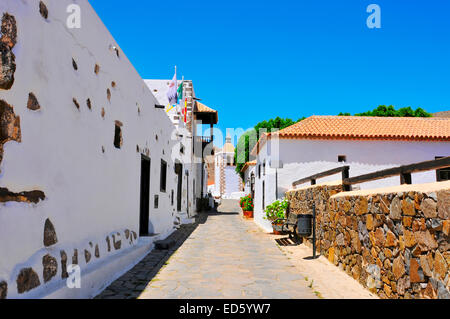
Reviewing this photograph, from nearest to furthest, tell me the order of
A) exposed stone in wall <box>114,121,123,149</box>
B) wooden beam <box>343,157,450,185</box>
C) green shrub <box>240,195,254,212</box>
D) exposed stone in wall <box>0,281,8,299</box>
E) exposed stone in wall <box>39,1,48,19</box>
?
exposed stone in wall <box>0,281,8,299</box> < exposed stone in wall <box>39,1,48,19</box> < wooden beam <box>343,157,450,185</box> < exposed stone in wall <box>114,121,123,149</box> < green shrub <box>240,195,254,212</box>

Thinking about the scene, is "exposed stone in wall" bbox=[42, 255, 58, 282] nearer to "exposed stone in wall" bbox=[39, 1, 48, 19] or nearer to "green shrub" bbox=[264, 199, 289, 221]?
"exposed stone in wall" bbox=[39, 1, 48, 19]

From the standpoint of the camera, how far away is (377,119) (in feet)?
54.2

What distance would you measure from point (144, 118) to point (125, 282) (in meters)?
3.86

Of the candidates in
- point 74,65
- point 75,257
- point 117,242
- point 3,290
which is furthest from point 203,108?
point 3,290

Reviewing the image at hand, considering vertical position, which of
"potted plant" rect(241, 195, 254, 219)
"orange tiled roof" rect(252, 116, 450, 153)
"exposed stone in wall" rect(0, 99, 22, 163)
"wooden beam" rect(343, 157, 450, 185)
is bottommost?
"potted plant" rect(241, 195, 254, 219)

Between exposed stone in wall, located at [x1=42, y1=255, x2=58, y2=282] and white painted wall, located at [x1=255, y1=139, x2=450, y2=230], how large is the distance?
1074 cm

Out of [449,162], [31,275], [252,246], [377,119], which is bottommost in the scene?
[252,246]

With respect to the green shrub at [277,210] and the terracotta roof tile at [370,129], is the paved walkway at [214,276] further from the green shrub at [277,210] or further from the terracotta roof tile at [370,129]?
the terracotta roof tile at [370,129]

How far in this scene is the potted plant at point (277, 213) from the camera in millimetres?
12505

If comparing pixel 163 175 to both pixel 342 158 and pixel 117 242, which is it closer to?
pixel 117 242

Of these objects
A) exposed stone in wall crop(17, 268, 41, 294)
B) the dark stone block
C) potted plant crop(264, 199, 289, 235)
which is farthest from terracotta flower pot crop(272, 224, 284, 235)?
exposed stone in wall crop(17, 268, 41, 294)

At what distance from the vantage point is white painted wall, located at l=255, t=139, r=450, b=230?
13.9m
